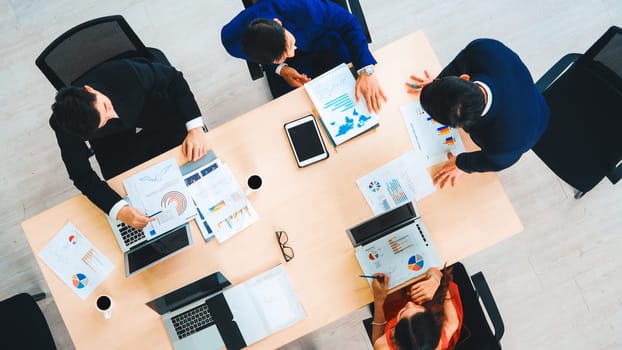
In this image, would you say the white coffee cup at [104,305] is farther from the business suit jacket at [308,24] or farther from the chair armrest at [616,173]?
the chair armrest at [616,173]

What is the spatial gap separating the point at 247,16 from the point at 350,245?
1.05 metres

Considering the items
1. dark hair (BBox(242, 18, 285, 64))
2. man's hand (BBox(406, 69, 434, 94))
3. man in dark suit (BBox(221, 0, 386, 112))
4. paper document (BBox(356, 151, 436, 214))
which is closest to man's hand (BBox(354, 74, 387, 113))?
man in dark suit (BBox(221, 0, 386, 112))

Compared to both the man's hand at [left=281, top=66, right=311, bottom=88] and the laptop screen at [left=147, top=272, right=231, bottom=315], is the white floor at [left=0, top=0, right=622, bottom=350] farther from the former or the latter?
the laptop screen at [left=147, top=272, right=231, bottom=315]

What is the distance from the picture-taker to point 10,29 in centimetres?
267

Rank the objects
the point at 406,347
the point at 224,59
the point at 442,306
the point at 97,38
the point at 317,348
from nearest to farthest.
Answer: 1. the point at 406,347
2. the point at 442,306
3. the point at 97,38
4. the point at 317,348
5. the point at 224,59

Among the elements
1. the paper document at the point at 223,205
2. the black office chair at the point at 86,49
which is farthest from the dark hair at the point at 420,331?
the black office chair at the point at 86,49

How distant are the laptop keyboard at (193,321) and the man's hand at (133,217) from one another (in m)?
0.40

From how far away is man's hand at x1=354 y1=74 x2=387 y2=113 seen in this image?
167cm

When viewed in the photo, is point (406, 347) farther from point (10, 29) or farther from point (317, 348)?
point (10, 29)

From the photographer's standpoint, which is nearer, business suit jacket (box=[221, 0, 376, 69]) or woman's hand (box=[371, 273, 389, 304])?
woman's hand (box=[371, 273, 389, 304])

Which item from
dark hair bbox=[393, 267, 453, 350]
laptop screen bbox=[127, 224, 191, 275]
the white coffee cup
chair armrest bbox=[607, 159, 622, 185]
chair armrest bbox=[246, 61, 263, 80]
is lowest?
chair armrest bbox=[607, 159, 622, 185]

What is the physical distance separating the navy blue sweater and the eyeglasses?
740 mm

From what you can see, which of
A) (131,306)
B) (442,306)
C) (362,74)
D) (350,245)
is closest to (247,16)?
(362,74)

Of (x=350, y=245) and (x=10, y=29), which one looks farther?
(x=10, y=29)
